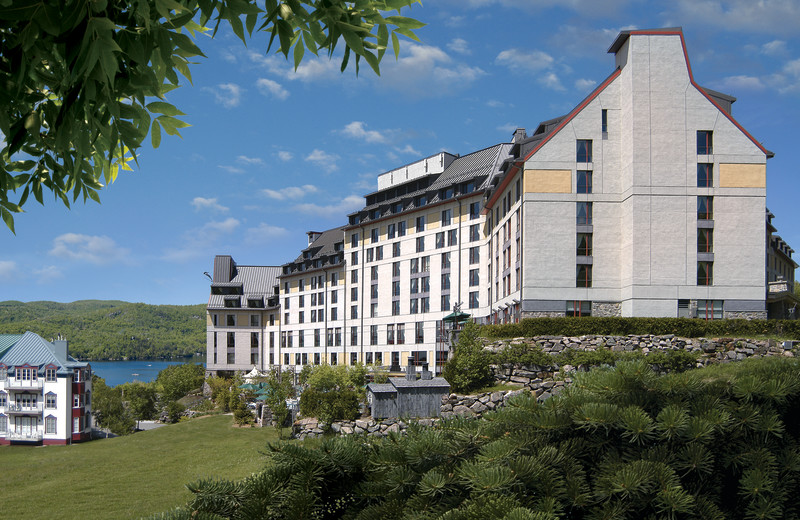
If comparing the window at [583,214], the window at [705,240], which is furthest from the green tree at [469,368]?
the window at [705,240]

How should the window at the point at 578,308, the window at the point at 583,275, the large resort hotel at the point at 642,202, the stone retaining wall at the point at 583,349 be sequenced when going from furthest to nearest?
the window at the point at 583,275 < the window at the point at 578,308 < the large resort hotel at the point at 642,202 < the stone retaining wall at the point at 583,349

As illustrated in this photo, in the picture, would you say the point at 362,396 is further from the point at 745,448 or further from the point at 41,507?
the point at 745,448

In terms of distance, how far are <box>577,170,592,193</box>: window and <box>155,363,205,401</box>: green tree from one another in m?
62.7

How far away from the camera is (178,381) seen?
83125 mm

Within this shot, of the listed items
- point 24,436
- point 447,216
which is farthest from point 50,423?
point 447,216

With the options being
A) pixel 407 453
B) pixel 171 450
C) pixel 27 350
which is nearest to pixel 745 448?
pixel 407 453

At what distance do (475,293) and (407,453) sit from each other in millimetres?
60444

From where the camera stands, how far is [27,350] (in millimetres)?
70375

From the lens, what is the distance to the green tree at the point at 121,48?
12.6 feet

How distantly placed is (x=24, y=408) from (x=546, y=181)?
63.8 meters

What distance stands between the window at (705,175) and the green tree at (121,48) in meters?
41.9

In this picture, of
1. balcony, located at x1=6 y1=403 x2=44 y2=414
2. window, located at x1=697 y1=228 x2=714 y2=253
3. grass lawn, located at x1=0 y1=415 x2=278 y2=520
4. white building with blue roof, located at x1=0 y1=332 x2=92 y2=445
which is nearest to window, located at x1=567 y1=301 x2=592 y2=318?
window, located at x1=697 y1=228 x2=714 y2=253

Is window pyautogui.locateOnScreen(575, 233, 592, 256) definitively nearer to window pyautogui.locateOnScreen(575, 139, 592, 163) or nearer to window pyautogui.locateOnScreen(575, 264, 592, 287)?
window pyautogui.locateOnScreen(575, 264, 592, 287)

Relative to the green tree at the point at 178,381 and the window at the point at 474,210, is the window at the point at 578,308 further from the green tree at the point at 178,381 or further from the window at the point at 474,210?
the green tree at the point at 178,381
